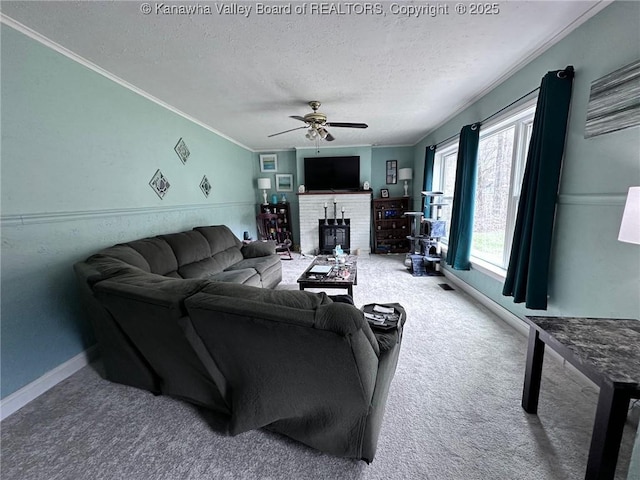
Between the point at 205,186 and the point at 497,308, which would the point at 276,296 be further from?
the point at 205,186

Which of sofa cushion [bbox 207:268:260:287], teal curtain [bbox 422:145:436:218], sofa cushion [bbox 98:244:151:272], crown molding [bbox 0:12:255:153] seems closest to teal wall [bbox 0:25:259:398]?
crown molding [bbox 0:12:255:153]

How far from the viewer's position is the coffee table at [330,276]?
8.61 feet

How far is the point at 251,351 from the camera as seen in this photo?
1.12m

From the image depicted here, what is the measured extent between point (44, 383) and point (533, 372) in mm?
3182

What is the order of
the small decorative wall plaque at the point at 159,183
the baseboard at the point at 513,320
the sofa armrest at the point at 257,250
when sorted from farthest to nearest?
1. the sofa armrest at the point at 257,250
2. the small decorative wall plaque at the point at 159,183
3. the baseboard at the point at 513,320

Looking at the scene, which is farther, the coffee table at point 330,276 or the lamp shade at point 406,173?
the lamp shade at point 406,173

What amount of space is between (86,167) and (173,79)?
1.14m

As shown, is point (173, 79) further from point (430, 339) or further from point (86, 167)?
point (430, 339)

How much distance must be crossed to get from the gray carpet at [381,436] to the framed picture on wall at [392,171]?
15.2 ft

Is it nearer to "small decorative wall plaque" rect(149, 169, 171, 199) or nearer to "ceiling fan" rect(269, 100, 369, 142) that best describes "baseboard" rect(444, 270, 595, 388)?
"ceiling fan" rect(269, 100, 369, 142)

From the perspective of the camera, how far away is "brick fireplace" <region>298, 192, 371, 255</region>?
224 inches

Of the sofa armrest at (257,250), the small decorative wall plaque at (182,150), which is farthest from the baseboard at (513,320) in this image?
the small decorative wall plaque at (182,150)

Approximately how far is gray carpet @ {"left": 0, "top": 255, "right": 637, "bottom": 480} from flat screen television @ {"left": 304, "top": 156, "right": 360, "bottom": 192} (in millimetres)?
4344

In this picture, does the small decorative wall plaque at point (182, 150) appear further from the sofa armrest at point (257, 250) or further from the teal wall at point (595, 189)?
the teal wall at point (595, 189)
